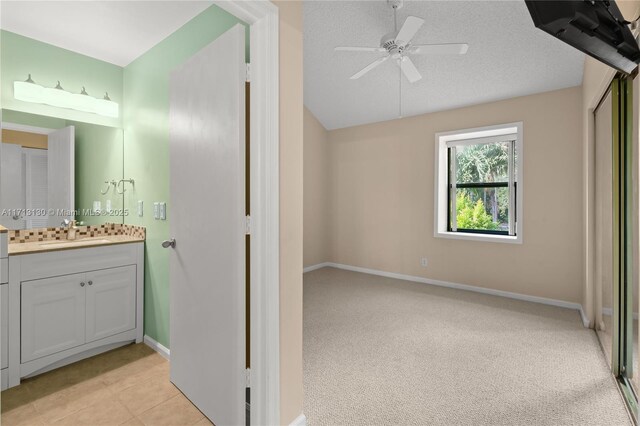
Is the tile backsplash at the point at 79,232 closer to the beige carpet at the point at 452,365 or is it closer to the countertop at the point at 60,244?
the countertop at the point at 60,244

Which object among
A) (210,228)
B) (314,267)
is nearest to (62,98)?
(210,228)

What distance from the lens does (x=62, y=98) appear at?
242 centimetres

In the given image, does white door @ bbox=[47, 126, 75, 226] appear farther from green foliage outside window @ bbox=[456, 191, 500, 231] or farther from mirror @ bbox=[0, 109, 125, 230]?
green foliage outside window @ bbox=[456, 191, 500, 231]

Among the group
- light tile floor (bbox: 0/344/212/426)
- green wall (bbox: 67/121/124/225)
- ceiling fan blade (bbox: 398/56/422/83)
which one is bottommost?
light tile floor (bbox: 0/344/212/426)

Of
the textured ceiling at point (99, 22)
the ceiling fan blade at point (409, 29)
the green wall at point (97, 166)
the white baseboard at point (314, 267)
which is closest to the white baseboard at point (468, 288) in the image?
the white baseboard at point (314, 267)

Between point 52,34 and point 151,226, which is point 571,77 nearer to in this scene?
point 151,226

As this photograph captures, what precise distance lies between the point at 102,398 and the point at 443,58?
3.98m

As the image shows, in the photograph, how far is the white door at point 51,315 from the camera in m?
2.02

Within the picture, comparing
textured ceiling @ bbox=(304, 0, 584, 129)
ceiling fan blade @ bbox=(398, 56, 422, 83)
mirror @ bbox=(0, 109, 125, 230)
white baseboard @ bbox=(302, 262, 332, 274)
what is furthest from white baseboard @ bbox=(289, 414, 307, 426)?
white baseboard @ bbox=(302, 262, 332, 274)

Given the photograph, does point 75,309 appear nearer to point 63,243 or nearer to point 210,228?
point 63,243

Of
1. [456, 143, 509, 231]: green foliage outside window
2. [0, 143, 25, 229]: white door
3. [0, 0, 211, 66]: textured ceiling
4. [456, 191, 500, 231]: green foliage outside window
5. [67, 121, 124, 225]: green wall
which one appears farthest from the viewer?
[456, 191, 500, 231]: green foliage outside window

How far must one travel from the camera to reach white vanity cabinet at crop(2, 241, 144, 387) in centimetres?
199

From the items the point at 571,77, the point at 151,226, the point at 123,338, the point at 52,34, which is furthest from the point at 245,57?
the point at 571,77

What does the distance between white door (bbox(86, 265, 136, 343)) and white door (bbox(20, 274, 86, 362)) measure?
53mm
